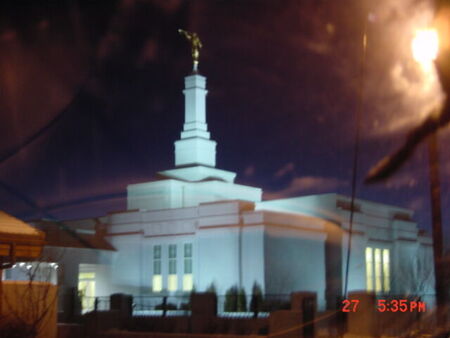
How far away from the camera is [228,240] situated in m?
34.2

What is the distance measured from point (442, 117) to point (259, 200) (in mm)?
33187

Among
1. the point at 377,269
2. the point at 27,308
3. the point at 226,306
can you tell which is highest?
the point at 377,269

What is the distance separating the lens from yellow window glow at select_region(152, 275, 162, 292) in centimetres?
3657

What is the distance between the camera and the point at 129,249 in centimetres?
3831

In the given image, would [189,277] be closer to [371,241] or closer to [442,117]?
[371,241]

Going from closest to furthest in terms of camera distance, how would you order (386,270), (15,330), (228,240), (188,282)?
(15,330)
(228,240)
(188,282)
(386,270)

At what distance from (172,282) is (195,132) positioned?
10142 millimetres

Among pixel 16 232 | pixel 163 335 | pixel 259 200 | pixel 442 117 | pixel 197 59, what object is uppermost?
pixel 197 59

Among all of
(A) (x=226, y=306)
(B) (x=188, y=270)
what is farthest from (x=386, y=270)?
(A) (x=226, y=306)

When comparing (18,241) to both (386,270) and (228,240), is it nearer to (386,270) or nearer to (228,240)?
(228,240)

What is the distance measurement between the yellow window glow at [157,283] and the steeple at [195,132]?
8132mm

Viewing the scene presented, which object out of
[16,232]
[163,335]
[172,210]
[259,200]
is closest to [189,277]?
[172,210]
